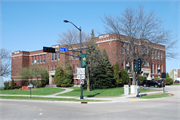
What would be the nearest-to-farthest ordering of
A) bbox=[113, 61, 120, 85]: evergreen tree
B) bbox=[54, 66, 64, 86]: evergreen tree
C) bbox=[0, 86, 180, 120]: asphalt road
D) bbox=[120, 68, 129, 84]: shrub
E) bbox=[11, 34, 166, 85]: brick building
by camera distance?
1. bbox=[0, 86, 180, 120]: asphalt road
2. bbox=[113, 61, 120, 85]: evergreen tree
3. bbox=[120, 68, 129, 84]: shrub
4. bbox=[11, 34, 166, 85]: brick building
5. bbox=[54, 66, 64, 86]: evergreen tree

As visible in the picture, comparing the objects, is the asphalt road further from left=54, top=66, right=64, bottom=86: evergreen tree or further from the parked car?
left=54, top=66, right=64, bottom=86: evergreen tree

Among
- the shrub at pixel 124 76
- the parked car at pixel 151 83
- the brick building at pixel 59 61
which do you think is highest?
the brick building at pixel 59 61

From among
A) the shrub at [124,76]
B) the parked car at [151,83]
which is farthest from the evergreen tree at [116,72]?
the parked car at [151,83]

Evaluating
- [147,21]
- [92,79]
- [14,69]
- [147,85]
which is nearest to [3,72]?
[14,69]

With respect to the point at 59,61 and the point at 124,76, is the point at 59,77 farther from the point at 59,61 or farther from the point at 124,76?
the point at 124,76

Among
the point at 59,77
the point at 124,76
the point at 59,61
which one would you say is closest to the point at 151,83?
the point at 124,76

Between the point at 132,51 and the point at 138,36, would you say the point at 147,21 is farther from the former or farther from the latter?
the point at 132,51

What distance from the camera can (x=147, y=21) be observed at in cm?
2914

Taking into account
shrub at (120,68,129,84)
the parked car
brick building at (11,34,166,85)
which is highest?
brick building at (11,34,166,85)

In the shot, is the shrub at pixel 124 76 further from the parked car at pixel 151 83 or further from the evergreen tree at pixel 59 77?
the evergreen tree at pixel 59 77

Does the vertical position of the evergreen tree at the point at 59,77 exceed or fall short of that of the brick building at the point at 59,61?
it falls short

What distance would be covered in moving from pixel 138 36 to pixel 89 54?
321 inches

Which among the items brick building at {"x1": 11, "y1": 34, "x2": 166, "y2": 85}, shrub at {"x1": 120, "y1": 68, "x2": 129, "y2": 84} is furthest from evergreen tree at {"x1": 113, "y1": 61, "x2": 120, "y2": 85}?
brick building at {"x1": 11, "y1": 34, "x2": 166, "y2": 85}

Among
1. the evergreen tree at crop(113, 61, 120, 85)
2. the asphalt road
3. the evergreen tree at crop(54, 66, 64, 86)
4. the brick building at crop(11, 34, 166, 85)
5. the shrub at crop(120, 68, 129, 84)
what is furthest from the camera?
the evergreen tree at crop(54, 66, 64, 86)
